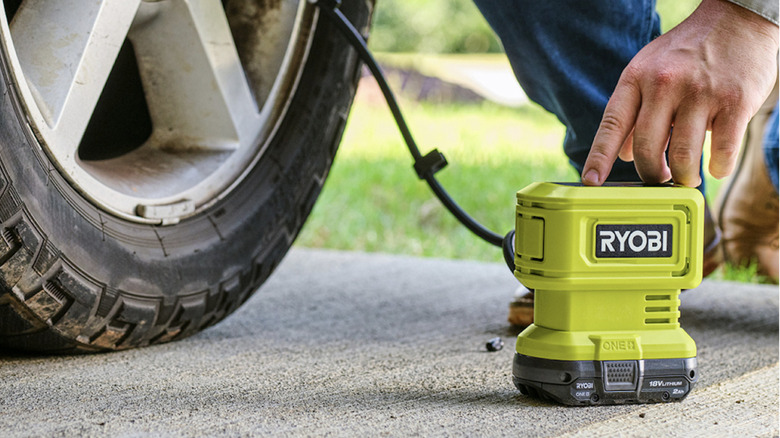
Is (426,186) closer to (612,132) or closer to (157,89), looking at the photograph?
(157,89)

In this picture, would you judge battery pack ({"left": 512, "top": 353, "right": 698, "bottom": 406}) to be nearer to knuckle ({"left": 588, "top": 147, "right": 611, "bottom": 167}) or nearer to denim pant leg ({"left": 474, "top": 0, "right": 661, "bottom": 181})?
knuckle ({"left": 588, "top": 147, "right": 611, "bottom": 167})

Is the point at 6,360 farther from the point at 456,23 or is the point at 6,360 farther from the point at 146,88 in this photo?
→ the point at 456,23

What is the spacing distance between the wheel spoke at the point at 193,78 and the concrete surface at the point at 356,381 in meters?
0.35

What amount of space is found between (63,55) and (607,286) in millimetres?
820

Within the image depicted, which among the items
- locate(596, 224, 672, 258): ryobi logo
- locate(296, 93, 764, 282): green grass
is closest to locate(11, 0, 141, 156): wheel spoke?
locate(596, 224, 672, 258): ryobi logo

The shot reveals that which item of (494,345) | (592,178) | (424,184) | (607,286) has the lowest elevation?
(424,184)

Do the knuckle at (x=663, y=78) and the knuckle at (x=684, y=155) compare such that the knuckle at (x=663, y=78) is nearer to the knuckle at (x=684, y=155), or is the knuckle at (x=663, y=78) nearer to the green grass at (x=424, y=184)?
the knuckle at (x=684, y=155)

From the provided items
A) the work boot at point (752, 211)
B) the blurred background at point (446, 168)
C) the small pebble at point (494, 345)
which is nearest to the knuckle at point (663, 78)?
the small pebble at point (494, 345)

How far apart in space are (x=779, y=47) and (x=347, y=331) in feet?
2.75

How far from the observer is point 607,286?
3.59ft

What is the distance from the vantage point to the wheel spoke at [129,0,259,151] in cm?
141

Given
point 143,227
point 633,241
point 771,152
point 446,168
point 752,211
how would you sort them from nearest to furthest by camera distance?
point 633,241 → point 143,227 → point 771,152 → point 752,211 → point 446,168

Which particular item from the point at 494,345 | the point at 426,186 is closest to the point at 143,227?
the point at 494,345

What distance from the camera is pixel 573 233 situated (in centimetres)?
106
